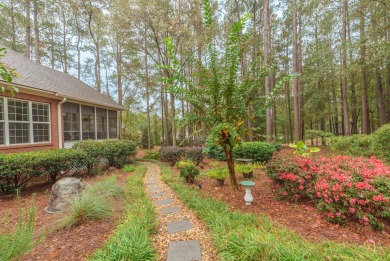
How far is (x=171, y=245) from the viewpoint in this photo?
2.45m


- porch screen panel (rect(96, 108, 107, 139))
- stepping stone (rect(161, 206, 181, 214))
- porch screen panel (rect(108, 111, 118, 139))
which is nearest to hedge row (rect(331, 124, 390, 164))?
stepping stone (rect(161, 206, 181, 214))

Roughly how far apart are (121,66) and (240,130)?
634 inches

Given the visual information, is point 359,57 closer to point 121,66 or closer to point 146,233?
point 146,233

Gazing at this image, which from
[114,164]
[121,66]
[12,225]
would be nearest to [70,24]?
[121,66]

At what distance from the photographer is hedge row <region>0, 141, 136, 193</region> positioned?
173 inches

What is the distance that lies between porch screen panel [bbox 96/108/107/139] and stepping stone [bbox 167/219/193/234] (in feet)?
30.6

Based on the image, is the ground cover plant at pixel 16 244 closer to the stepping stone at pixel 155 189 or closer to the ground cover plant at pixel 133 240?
the ground cover plant at pixel 133 240

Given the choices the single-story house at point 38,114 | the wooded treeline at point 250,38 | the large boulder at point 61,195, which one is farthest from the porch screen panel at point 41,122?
the wooded treeline at point 250,38

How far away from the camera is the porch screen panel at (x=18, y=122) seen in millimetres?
6168

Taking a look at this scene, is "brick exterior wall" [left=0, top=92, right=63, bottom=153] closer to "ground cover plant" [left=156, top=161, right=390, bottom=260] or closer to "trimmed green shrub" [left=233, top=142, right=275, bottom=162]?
"ground cover plant" [left=156, top=161, right=390, bottom=260]

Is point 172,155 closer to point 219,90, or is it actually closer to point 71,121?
point 71,121

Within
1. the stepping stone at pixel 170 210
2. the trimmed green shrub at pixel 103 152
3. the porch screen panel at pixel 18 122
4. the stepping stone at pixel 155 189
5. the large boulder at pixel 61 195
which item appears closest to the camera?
the stepping stone at pixel 170 210

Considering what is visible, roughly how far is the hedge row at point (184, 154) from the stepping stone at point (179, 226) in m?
5.30

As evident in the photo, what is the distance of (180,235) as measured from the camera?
2680mm
